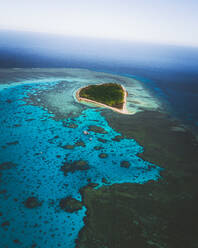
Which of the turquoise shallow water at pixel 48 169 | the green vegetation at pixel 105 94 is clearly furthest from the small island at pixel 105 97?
the turquoise shallow water at pixel 48 169

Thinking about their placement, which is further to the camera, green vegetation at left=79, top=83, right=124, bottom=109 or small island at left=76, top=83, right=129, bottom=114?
green vegetation at left=79, top=83, right=124, bottom=109

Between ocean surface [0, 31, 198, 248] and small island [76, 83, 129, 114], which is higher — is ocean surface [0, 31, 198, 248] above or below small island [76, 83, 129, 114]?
below

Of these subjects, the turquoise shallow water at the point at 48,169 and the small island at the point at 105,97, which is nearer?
the turquoise shallow water at the point at 48,169

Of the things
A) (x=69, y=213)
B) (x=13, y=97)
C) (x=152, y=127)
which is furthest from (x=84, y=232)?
(x=13, y=97)

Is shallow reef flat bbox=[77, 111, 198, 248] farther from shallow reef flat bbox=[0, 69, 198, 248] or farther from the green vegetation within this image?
the green vegetation

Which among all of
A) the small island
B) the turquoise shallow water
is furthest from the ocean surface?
the small island

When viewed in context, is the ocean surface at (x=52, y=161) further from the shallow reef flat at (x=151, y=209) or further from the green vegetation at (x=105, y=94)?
the green vegetation at (x=105, y=94)

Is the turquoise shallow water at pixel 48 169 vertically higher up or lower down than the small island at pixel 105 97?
lower down
